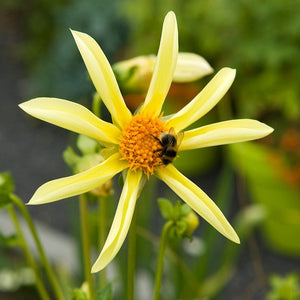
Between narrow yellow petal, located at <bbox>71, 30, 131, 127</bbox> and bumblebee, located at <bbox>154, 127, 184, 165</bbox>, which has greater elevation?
narrow yellow petal, located at <bbox>71, 30, 131, 127</bbox>

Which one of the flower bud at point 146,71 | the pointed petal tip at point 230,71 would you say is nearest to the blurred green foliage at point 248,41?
the flower bud at point 146,71

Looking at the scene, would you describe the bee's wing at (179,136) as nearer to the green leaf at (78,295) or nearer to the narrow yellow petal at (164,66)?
the narrow yellow petal at (164,66)

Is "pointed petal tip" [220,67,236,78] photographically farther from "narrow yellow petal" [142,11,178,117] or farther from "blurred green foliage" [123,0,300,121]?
"blurred green foliage" [123,0,300,121]

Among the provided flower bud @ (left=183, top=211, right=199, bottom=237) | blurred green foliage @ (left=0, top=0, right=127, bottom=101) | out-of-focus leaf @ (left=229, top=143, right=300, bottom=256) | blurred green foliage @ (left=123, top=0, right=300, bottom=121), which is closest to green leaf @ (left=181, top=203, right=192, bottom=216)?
flower bud @ (left=183, top=211, right=199, bottom=237)

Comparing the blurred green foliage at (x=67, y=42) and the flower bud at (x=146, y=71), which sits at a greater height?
the blurred green foliage at (x=67, y=42)

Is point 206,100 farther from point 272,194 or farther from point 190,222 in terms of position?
point 272,194

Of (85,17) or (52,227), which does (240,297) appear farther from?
(85,17)

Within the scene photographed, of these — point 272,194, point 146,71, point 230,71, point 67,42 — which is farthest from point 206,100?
point 67,42
